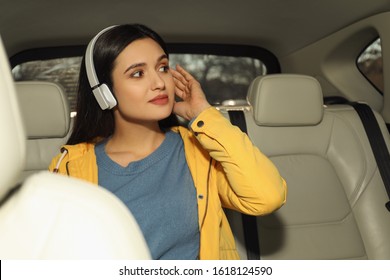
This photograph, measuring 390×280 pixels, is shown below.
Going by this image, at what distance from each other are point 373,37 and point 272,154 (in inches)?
38.5

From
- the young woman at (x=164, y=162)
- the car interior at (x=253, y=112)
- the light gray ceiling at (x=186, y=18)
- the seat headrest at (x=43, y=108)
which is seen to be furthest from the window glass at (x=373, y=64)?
the seat headrest at (x=43, y=108)

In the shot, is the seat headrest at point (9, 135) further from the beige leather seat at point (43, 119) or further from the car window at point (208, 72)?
the car window at point (208, 72)

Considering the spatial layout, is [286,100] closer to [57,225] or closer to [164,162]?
[164,162]

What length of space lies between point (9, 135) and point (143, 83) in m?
0.91

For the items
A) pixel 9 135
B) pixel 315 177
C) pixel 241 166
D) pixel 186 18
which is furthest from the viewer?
pixel 186 18

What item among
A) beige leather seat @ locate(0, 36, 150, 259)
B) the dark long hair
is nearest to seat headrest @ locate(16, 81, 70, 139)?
the dark long hair

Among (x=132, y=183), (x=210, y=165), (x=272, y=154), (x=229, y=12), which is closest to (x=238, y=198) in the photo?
(x=210, y=165)

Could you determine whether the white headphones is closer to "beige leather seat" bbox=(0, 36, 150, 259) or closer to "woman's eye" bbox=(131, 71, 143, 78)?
"woman's eye" bbox=(131, 71, 143, 78)

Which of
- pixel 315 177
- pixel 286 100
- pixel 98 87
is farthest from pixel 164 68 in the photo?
pixel 315 177

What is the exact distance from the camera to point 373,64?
2543mm

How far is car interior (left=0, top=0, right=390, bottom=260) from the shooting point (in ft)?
1.98

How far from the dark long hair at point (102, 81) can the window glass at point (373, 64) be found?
4.21 feet

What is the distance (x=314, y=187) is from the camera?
1.90 metres

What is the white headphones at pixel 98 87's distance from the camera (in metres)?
1.48
